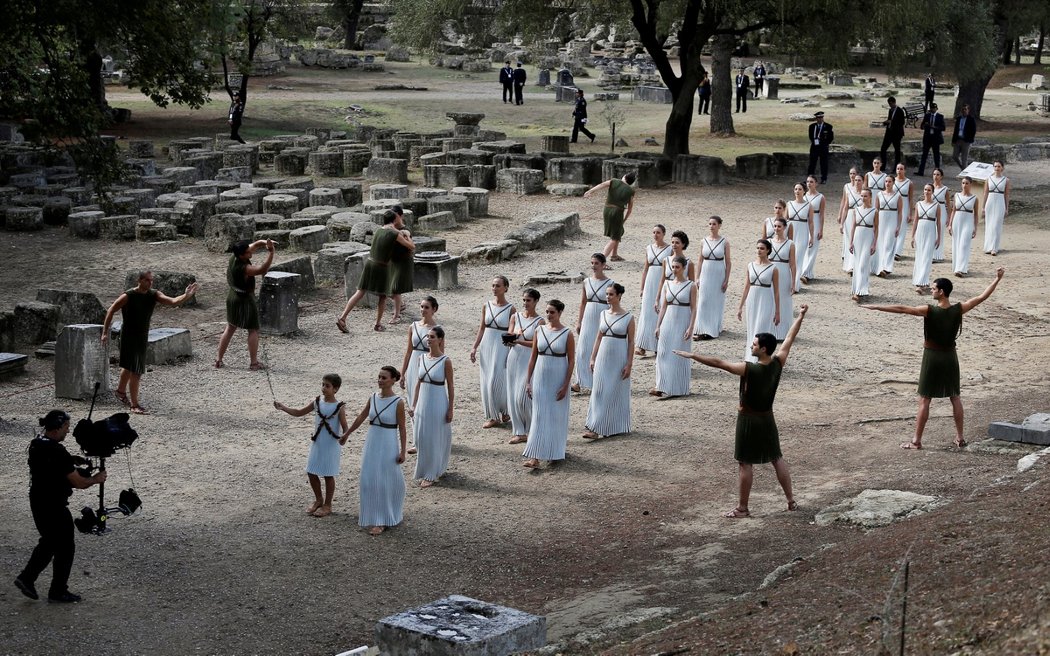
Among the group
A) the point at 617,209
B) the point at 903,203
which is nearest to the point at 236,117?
the point at 617,209

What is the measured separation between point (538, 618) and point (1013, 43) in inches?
2436

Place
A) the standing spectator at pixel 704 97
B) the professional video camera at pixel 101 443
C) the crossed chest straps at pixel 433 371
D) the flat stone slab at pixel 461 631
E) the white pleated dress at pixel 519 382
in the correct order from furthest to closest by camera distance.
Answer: the standing spectator at pixel 704 97 < the white pleated dress at pixel 519 382 < the crossed chest straps at pixel 433 371 < the professional video camera at pixel 101 443 < the flat stone slab at pixel 461 631

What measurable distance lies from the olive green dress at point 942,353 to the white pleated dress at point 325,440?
5.39 m

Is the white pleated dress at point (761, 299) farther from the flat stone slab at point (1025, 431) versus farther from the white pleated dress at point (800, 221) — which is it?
the flat stone slab at point (1025, 431)

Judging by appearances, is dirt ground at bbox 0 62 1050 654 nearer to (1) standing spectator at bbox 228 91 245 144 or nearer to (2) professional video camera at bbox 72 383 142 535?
(2) professional video camera at bbox 72 383 142 535

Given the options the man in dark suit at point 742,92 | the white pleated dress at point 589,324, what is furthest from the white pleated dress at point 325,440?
the man in dark suit at point 742,92

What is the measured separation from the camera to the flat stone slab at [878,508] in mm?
9891

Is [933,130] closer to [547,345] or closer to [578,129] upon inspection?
[578,129]

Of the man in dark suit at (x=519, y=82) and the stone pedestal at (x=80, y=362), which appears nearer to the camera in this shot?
the stone pedestal at (x=80, y=362)

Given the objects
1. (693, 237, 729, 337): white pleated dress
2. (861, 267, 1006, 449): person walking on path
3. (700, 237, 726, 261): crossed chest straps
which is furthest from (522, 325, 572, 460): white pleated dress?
(700, 237, 726, 261): crossed chest straps

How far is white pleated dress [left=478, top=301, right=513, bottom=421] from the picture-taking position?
13180 millimetres

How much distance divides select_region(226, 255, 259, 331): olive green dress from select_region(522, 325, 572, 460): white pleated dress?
4.65 meters

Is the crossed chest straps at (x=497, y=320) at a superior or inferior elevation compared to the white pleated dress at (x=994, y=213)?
inferior

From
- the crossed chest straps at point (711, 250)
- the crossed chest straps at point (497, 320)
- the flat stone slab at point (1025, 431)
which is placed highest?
the crossed chest straps at point (711, 250)
